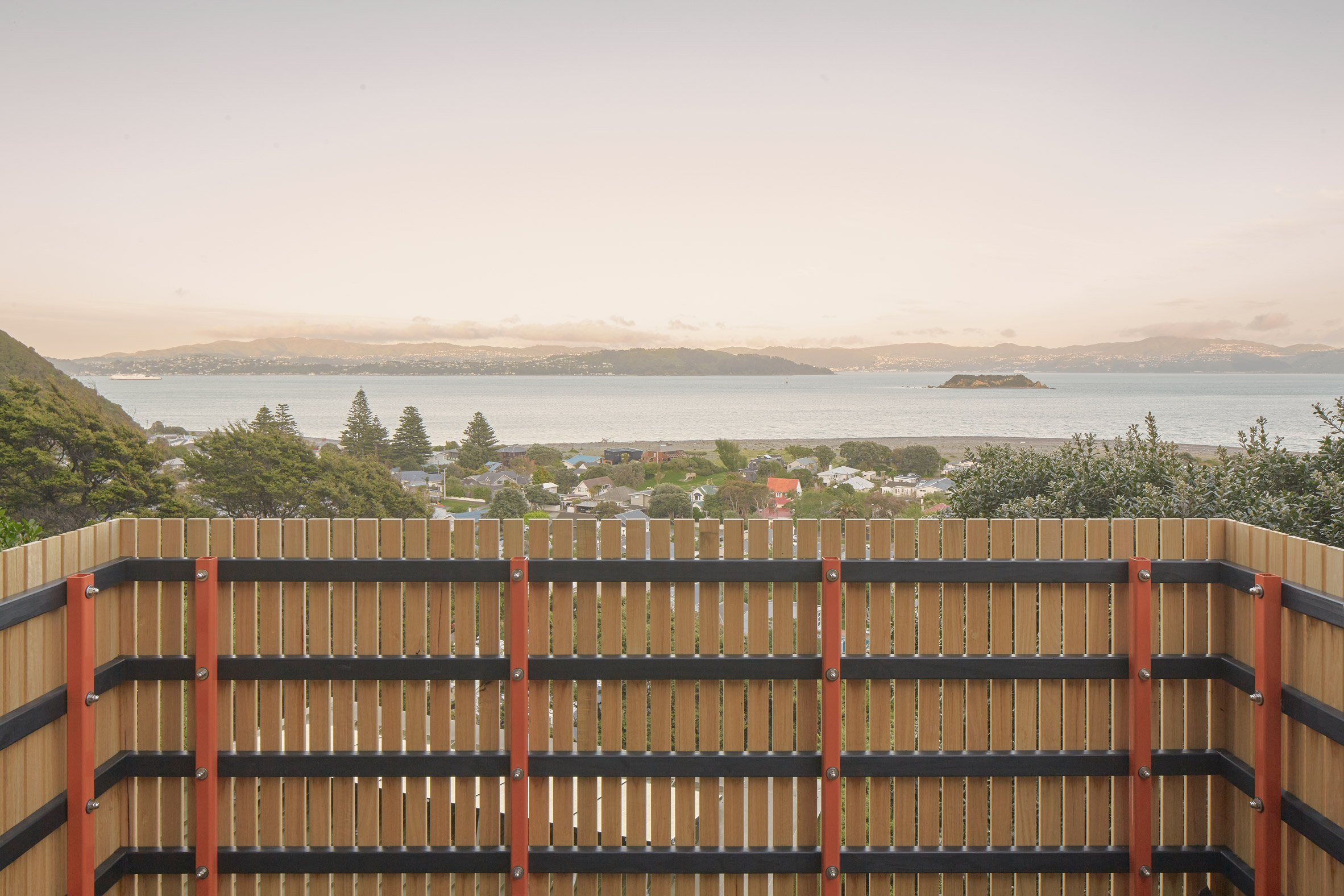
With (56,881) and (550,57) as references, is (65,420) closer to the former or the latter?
(550,57)

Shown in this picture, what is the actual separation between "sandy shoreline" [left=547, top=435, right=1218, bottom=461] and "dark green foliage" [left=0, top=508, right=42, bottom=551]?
764 inches

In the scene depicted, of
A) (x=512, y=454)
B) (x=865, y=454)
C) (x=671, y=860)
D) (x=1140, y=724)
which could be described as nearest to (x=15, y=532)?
(x=671, y=860)

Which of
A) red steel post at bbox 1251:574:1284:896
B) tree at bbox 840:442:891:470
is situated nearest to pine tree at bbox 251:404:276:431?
tree at bbox 840:442:891:470

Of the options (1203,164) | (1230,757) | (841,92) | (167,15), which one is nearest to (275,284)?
(167,15)

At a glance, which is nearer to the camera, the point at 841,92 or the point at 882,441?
the point at 841,92

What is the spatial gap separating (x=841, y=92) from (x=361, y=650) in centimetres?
1292

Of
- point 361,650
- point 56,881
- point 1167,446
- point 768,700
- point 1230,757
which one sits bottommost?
point 56,881

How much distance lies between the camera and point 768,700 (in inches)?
108

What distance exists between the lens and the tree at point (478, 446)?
2967 centimetres

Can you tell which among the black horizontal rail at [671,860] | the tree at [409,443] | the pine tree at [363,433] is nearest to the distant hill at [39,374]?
the pine tree at [363,433]

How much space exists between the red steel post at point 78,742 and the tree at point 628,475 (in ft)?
69.4

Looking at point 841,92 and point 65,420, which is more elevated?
point 841,92

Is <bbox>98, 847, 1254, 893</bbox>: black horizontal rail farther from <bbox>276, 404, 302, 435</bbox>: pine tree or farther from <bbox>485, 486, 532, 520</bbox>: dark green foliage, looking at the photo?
<bbox>276, 404, 302, 435</bbox>: pine tree

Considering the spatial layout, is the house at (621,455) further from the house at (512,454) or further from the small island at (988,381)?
the small island at (988,381)
